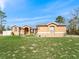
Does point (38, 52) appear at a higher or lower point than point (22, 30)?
lower

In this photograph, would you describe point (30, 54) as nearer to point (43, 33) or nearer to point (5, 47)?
point (5, 47)

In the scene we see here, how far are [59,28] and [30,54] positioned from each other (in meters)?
26.8

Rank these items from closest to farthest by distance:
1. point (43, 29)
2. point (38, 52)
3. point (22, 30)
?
point (38, 52) → point (43, 29) → point (22, 30)

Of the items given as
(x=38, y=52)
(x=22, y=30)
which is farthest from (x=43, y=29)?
(x=38, y=52)

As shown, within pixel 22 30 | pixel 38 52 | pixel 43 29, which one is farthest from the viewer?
pixel 22 30

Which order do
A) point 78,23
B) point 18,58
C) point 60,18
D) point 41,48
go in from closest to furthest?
1. point 18,58
2. point 41,48
3. point 78,23
4. point 60,18

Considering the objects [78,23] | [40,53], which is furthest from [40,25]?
[40,53]

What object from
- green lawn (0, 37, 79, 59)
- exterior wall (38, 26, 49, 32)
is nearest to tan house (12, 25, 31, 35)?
exterior wall (38, 26, 49, 32)

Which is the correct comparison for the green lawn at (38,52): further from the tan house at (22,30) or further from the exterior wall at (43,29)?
the tan house at (22,30)

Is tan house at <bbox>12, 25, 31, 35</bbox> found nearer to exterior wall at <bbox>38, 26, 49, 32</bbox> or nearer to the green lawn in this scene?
exterior wall at <bbox>38, 26, 49, 32</bbox>

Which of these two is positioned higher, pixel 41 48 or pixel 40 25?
pixel 40 25

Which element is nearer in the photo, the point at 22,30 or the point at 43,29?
the point at 43,29

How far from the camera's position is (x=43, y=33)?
41188mm

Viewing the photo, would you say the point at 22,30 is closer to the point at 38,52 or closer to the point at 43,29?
the point at 43,29
